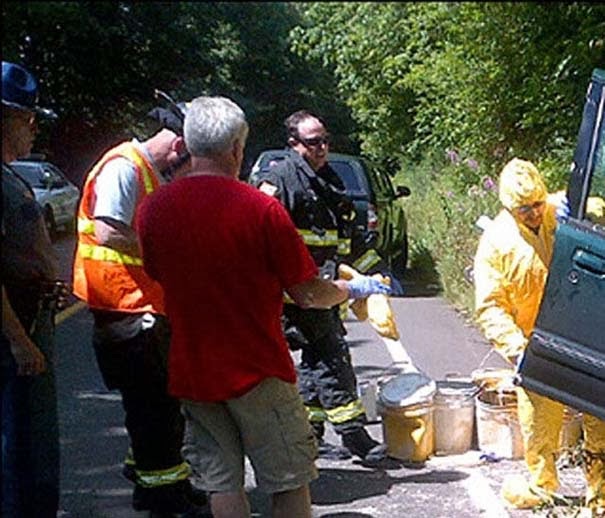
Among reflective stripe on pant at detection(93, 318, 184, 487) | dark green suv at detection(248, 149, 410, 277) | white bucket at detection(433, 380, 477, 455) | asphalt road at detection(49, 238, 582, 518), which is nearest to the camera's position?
reflective stripe on pant at detection(93, 318, 184, 487)

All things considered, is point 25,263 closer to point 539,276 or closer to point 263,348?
point 263,348

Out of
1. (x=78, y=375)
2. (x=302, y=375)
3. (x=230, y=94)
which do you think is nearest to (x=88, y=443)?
(x=302, y=375)

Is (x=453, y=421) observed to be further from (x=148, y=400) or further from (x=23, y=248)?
(x=23, y=248)

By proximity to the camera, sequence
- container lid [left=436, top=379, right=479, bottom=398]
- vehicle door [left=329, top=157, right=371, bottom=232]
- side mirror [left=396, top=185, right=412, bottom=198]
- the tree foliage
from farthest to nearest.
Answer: side mirror [left=396, top=185, right=412, bottom=198] → vehicle door [left=329, top=157, right=371, bottom=232] → container lid [left=436, top=379, right=479, bottom=398] → the tree foliage

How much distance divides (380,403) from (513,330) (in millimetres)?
1318

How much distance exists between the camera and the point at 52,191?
544 centimetres

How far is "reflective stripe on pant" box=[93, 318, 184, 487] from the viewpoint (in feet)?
16.3

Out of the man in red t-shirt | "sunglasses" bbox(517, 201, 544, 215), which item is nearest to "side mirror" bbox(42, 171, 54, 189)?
the man in red t-shirt

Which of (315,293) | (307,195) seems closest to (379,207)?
(307,195)

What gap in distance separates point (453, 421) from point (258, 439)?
243cm

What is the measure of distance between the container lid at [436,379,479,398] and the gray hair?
2823mm

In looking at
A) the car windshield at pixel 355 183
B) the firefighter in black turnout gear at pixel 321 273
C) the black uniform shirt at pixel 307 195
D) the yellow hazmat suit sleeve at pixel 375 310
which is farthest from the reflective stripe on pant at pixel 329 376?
the car windshield at pixel 355 183

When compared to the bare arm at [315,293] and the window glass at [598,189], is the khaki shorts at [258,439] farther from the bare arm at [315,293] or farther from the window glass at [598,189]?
the window glass at [598,189]

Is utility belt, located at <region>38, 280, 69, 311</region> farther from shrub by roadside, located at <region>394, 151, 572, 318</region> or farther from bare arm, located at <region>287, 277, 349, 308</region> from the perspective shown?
shrub by roadside, located at <region>394, 151, 572, 318</region>
